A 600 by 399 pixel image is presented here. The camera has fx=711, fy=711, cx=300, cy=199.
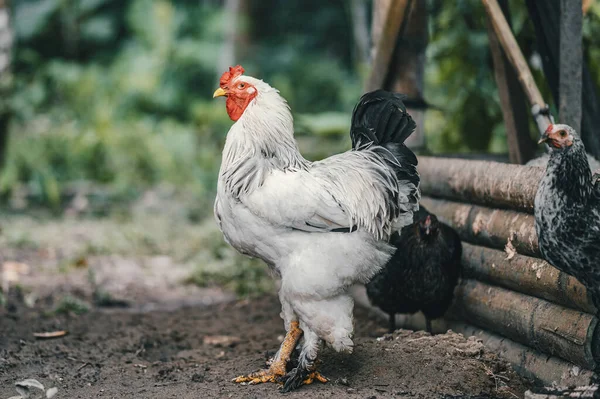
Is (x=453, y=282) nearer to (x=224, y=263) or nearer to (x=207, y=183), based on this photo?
(x=224, y=263)

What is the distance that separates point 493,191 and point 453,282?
74 centimetres

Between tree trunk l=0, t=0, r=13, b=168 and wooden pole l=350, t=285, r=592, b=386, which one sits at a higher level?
tree trunk l=0, t=0, r=13, b=168

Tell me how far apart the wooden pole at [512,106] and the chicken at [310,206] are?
1.52 m

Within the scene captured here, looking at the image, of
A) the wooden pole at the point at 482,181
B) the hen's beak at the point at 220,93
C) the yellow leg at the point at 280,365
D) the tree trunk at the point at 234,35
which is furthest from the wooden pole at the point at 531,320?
the tree trunk at the point at 234,35

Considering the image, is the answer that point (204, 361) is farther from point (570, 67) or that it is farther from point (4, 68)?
point (4, 68)

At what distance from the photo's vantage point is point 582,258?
132 inches

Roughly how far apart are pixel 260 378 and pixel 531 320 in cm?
163

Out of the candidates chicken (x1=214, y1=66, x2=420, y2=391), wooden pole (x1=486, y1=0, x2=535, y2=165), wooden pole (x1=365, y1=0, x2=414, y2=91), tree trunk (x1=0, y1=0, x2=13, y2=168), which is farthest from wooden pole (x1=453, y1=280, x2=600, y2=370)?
tree trunk (x1=0, y1=0, x2=13, y2=168)

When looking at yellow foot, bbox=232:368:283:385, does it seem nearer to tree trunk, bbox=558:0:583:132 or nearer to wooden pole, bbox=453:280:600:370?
wooden pole, bbox=453:280:600:370

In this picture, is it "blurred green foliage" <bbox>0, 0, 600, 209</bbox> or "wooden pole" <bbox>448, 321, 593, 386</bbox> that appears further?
"blurred green foliage" <bbox>0, 0, 600, 209</bbox>

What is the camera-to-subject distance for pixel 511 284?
4.53 m

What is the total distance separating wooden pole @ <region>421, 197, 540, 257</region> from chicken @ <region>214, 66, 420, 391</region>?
65 centimetres

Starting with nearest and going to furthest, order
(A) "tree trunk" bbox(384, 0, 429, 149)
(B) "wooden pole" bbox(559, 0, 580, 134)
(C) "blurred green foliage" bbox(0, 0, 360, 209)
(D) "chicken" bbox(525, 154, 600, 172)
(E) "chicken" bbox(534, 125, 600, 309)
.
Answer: (E) "chicken" bbox(534, 125, 600, 309), (D) "chicken" bbox(525, 154, 600, 172), (B) "wooden pole" bbox(559, 0, 580, 134), (A) "tree trunk" bbox(384, 0, 429, 149), (C) "blurred green foliage" bbox(0, 0, 360, 209)

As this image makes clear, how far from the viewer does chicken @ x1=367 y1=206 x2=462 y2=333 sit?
4922 millimetres
